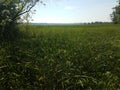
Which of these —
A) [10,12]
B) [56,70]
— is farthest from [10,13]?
[56,70]

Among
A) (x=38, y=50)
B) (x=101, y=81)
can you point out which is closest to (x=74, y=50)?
(x=38, y=50)

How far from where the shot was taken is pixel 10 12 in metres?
14.1

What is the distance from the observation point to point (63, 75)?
733cm

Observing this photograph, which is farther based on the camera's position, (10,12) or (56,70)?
(10,12)

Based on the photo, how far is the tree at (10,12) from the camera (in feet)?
44.0

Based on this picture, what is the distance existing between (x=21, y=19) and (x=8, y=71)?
815 centimetres

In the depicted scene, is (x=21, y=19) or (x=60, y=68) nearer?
(x=60, y=68)

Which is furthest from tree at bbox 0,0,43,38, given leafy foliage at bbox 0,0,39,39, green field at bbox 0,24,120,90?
green field at bbox 0,24,120,90

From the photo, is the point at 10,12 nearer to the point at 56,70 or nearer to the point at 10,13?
the point at 10,13

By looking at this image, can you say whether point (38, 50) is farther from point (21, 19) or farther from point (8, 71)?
point (21, 19)

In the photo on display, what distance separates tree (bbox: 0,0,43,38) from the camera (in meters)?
13.4

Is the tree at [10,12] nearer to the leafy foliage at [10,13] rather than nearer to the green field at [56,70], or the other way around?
the leafy foliage at [10,13]

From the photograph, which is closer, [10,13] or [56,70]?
[56,70]

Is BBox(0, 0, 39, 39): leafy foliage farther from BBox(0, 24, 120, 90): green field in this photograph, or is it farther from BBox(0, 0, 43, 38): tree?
BBox(0, 24, 120, 90): green field
